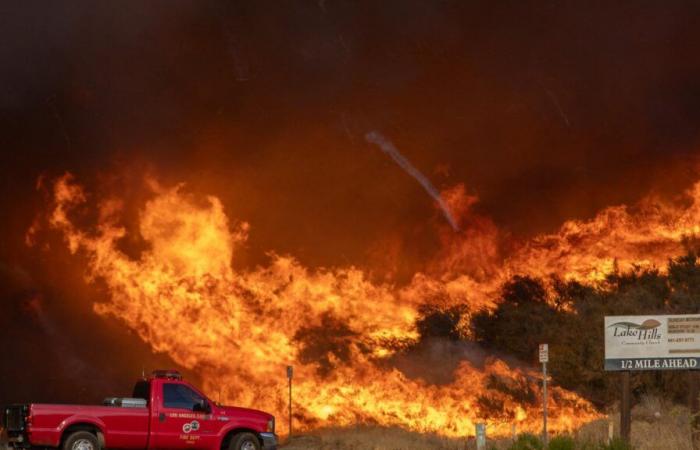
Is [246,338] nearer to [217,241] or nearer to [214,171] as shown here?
[217,241]

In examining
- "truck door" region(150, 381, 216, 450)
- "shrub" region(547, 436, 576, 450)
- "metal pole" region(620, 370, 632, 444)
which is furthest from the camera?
"metal pole" region(620, 370, 632, 444)

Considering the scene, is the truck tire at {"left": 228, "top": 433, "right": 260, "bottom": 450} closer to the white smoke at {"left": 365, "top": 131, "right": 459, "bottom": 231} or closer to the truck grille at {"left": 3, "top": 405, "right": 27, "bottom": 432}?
the truck grille at {"left": 3, "top": 405, "right": 27, "bottom": 432}

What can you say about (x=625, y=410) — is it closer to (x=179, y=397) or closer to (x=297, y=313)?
(x=179, y=397)

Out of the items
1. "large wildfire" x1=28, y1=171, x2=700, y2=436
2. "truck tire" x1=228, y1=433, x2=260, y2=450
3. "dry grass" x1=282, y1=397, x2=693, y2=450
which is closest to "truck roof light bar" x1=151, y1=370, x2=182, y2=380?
"truck tire" x1=228, y1=433, x2=260, y2=450

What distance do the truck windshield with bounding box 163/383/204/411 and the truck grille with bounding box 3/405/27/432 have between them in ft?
9.82

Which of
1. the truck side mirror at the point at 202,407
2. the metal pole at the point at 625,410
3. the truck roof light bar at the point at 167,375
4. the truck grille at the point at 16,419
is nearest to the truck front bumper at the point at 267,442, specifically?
the truck side mirror at the point at 202,407

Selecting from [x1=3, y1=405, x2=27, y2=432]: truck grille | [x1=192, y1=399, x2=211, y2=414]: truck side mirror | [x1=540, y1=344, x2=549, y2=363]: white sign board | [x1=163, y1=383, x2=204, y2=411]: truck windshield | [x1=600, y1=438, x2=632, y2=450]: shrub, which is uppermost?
[x1=540, y1=344, x2=549, y2=363]: white sign board

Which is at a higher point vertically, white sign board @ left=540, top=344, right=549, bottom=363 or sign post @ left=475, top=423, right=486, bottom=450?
white sign board @ left=540, top=344, right=549, bottom=363

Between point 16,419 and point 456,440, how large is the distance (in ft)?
43.7

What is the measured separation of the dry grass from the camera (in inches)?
1061

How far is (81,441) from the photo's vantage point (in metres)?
21.5

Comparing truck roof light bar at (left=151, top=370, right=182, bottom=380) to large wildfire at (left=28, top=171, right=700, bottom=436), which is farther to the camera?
large wildfire at (left=28, top=171, right=700, bottom=436)

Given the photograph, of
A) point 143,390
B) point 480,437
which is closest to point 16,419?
point 143,390

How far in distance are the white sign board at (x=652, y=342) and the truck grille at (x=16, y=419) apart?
14.3 meters
